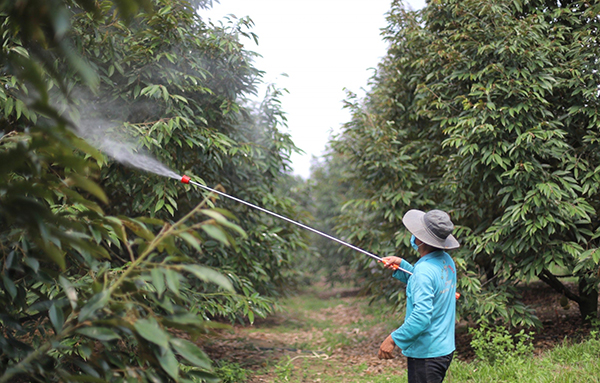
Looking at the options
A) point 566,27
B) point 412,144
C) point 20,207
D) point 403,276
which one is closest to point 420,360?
point 403,276

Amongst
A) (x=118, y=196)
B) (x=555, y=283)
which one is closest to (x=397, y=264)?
(x=555, y=283)

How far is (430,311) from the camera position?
2.58 metres

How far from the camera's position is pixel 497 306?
446cm

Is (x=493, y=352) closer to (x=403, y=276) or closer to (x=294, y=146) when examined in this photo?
(x=403, y=276)

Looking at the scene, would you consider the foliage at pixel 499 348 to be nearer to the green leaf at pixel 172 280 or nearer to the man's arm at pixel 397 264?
the man's arm at pixel 397 264

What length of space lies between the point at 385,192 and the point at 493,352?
2.17 metres

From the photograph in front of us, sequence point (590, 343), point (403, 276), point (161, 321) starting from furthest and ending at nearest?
point (590, 343) → point (403, 276) → point (161, 321)

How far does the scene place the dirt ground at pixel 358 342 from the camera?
5.11 m

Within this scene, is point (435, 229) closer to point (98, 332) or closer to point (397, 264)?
point (397, 264)

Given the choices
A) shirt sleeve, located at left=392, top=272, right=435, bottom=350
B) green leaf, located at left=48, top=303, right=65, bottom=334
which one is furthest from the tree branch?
green leaf, located at left=48, top=303, right=65, bottom=334

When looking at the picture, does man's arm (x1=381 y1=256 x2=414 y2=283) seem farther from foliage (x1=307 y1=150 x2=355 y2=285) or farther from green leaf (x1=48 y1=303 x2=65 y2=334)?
foliage (x1=307 y1=150 x2=355 y2=285)

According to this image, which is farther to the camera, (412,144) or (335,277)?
(335,277)

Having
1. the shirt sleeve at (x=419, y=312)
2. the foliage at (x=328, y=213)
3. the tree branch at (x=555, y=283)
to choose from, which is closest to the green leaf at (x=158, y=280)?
the shirt sleeve at (x=419, y=312)

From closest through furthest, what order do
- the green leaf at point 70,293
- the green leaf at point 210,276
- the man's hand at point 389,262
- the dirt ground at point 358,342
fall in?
the green leaf at point 210,276 → the green leaf at point 70,293 → the man's hand at point 389,262 → the dirt ground at point 358,342
